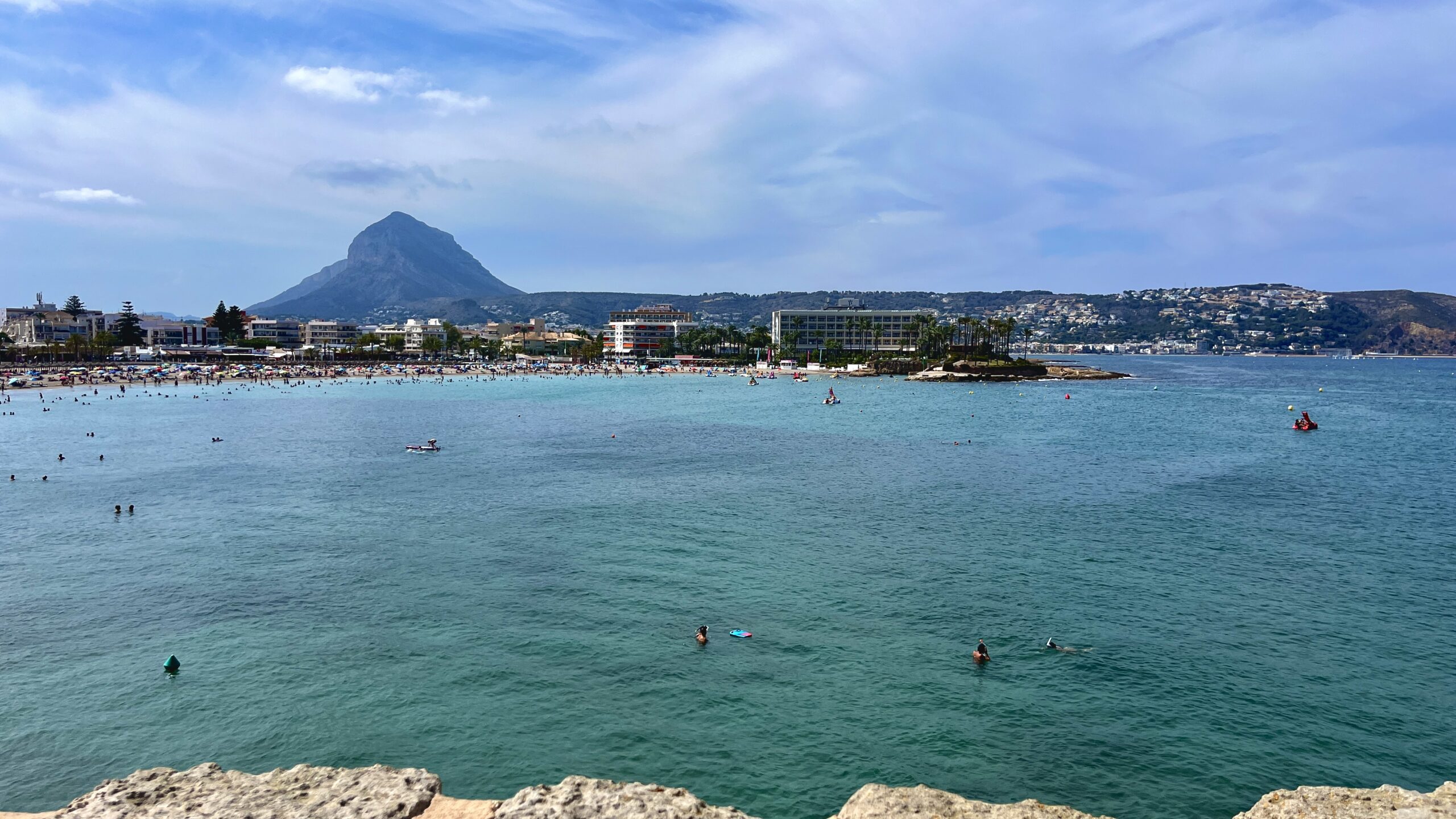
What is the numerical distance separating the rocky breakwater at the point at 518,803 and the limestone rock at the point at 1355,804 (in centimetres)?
2

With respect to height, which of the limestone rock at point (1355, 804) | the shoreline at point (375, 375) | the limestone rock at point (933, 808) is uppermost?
the shoreline at point (375, 375)

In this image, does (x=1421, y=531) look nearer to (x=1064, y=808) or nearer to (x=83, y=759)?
(x=1064, y=808)

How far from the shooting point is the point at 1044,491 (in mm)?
45406

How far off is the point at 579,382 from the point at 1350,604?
143768 millimetres

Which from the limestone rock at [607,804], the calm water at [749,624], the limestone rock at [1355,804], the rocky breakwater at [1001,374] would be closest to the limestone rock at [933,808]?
the limestone rock at [607,804]

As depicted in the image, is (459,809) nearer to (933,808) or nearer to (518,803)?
(518,803)

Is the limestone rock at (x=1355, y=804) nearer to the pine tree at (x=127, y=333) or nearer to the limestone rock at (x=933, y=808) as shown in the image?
the limestone rock at (x=933, y=808)

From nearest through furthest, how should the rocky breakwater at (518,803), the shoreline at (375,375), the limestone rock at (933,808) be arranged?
the rocky breakwater at (518,803)
the limestone rock at (933,808)
the shoreline at (375,375)

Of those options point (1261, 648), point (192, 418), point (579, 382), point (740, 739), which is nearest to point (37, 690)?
point (740, 739)

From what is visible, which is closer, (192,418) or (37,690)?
(37,690)

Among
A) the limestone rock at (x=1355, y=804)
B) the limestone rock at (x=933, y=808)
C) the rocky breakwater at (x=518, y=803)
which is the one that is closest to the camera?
the limestone rock at (x=1355, y=804)

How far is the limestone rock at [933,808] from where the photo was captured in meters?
13.2

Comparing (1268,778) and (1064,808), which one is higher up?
(1064,808)

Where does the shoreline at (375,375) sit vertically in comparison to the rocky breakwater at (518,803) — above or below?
above
